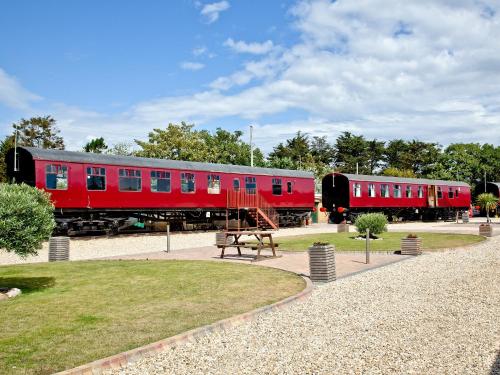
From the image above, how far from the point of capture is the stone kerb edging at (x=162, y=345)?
4980mm

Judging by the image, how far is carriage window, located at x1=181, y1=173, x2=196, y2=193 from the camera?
25.4 meters

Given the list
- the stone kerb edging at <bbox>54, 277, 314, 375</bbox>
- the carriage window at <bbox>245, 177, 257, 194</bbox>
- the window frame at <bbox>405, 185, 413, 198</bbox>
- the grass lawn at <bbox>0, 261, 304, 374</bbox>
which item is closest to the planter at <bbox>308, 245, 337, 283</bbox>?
the grass lawn at <bbox>0, 261, 304, 374</bbox>

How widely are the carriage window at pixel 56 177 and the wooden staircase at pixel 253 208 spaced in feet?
30.4

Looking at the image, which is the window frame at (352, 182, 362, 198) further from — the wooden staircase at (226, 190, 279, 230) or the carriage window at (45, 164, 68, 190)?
the carriage window at (45, 164, 68, 190)

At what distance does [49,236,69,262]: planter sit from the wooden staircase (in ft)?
42.7

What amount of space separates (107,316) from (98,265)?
6.13m

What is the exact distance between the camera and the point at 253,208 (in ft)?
90.4

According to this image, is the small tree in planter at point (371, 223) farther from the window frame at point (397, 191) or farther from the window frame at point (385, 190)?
the window frame at point (397, 191)

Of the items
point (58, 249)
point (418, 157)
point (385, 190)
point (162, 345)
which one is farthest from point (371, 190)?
point (418, 157)

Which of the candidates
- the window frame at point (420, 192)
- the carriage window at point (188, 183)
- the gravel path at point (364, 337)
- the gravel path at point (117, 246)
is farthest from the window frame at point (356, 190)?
the gravel path at point (364, 337)

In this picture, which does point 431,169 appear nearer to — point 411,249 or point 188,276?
point 411,249

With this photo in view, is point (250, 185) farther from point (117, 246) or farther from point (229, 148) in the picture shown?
point (229, 148)

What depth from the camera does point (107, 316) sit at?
7.24 m

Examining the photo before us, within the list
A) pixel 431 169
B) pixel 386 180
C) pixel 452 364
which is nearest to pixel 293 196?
pixel 386 180
